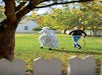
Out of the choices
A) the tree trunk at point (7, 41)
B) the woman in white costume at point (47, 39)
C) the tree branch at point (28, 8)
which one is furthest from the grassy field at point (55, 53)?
the tree branch at point (28, 8)

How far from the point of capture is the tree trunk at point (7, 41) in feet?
32.6

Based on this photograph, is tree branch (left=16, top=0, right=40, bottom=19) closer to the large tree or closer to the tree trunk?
the large tree

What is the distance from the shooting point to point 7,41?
1008 cm

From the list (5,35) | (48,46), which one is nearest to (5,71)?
(5,35)

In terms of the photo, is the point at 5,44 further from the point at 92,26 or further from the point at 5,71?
the point at 92,26

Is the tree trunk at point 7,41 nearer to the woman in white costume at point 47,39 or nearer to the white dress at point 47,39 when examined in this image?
the woman in white costume at point 47,39

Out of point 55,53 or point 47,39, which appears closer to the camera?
point 55,53

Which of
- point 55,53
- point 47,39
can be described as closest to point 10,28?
point 55,53

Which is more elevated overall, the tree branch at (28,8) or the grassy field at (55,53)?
the tree branch at (28,8)

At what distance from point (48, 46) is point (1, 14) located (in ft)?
34.1

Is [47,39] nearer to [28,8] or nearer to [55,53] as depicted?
[55,53]

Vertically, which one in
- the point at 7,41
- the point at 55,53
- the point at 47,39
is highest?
the point at 7,41

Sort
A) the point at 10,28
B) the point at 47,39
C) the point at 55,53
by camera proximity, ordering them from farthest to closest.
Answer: the point at 47,39 → the point at 55,53 → the point at 10,28

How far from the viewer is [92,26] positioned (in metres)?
66.9
